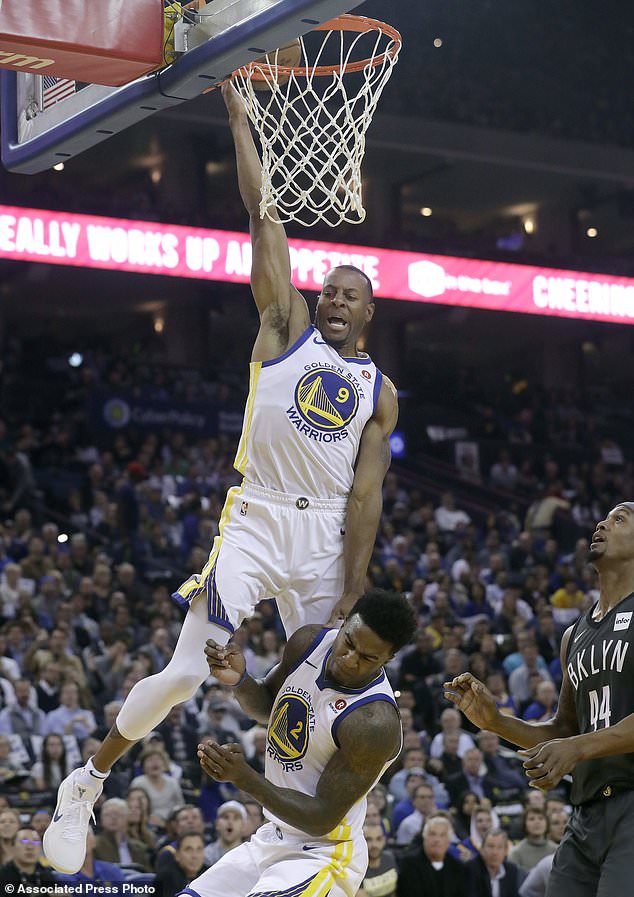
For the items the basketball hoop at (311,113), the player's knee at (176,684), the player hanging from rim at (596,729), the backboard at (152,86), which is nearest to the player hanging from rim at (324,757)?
the player's knee at (176,684)

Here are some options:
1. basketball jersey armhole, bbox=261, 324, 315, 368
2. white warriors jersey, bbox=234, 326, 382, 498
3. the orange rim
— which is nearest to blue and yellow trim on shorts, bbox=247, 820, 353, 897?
white warriors jersey, bbox=234, 326, 382, 498

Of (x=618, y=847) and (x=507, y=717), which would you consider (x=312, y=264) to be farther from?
(x=618, y=847)

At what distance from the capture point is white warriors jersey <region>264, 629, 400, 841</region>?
181 inches

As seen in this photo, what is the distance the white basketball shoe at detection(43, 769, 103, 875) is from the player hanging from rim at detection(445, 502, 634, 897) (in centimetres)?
153

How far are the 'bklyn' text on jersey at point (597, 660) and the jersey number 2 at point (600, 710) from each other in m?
0.07

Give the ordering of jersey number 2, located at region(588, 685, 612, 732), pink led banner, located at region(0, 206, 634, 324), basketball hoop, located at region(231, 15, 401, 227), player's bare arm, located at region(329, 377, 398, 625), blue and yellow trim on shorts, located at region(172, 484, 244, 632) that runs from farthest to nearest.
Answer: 1. pink led banner, located at region(0, 206, 634, 324)
2. basketball hoop, located at region(231, 15, 401, 227)
3. player's bare arm, located at region(329, 377, 398, 625)
4. blue and yellow trim on shorts, located at region(172, 484, 244, 632)
5. jersey number 2, located at region(588, 685, 612, 732)

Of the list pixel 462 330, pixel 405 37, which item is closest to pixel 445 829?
pixel 405 37

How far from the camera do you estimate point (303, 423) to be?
16.9 ft

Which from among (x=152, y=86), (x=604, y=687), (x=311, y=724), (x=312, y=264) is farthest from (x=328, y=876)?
(x=312, y=264)

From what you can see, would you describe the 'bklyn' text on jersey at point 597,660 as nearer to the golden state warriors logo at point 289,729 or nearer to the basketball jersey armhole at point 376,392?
the golden state warriors logo at point 289,729

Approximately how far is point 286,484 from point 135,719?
106cm

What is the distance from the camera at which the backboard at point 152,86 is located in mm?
4434

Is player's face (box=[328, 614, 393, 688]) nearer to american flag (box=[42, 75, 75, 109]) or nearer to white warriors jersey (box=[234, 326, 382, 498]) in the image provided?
white warriors jersey (box=[234, 326, 382, 498])

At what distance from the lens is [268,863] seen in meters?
4.62
